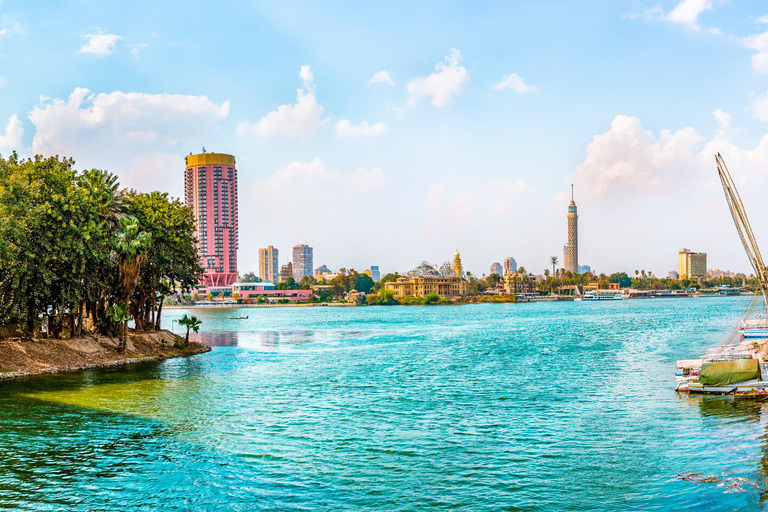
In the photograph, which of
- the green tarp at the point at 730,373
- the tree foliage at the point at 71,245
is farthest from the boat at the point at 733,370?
the tree foliage at the point at 71,245

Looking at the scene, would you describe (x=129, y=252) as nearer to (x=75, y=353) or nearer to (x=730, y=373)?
(x=75, y=353)

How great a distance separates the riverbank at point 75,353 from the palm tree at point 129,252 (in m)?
1.99

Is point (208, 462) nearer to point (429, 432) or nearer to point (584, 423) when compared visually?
point (429, 432)

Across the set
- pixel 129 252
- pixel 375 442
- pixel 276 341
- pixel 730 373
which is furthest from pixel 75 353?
pixel 730 373

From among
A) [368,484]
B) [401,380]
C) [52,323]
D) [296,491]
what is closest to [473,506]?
[368,484]

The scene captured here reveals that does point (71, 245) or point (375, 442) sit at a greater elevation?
point (71, 245)

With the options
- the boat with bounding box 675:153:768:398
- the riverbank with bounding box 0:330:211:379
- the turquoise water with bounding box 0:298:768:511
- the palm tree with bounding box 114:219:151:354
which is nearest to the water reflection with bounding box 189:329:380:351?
the riverbank with bounding box 0:330:211:379

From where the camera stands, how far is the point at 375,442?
2975 centimetres

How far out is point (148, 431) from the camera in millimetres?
32062

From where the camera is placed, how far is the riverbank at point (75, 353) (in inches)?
1970

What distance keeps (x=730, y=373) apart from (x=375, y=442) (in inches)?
967

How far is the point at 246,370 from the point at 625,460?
39.4 metres

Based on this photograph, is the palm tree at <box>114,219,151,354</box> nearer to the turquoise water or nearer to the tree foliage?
the tree foliage

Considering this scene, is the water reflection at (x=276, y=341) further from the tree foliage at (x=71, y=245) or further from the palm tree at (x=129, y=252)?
the palm tree at (x=129, y=252)
